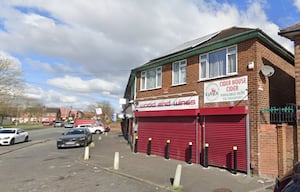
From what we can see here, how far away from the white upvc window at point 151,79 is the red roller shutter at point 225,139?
4779 mm

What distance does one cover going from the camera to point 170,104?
625 inches

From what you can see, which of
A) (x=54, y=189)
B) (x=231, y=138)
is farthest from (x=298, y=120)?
(x=54, y=189)

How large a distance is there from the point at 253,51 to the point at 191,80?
12.4 ft

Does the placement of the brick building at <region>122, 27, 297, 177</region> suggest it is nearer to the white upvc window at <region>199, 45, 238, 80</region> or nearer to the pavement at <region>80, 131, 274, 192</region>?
the white upvc window at <region>199, 45, 238, 80</region>

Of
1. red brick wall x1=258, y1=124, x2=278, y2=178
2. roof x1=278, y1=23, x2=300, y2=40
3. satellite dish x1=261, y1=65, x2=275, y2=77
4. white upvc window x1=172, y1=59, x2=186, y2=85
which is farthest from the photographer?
white upvc window x1=172, y1=59, x2=186, y2=85

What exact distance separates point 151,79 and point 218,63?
5613 mm

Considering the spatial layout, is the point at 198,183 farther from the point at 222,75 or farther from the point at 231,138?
the point at 222,75

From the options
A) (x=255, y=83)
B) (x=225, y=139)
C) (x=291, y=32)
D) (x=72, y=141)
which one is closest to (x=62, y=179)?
(x=225, y=139)

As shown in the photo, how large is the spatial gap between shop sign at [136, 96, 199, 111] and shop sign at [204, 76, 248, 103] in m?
0.84

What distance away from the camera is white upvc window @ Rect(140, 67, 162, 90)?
56.6 ft

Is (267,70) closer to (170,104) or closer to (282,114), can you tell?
(282,114)

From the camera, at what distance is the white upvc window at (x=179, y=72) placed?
1540 centimetres

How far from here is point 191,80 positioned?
1468cm

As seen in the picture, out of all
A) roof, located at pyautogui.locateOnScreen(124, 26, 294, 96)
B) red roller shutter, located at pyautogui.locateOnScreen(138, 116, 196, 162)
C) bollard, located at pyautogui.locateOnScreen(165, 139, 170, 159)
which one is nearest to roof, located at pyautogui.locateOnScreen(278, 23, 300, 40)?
roof, located at pyautogui.locateOnScreen(124, 26, 294, 96)
